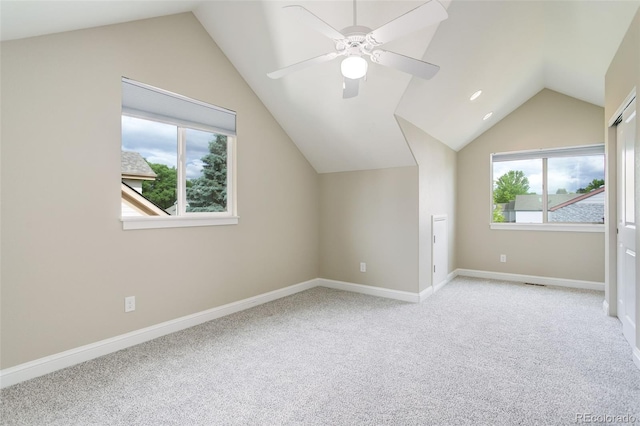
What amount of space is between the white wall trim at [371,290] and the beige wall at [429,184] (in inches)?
6.6

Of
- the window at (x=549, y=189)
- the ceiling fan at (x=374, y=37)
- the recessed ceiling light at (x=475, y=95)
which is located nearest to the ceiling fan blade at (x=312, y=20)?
the ceiling fan at (x=374, y=37)

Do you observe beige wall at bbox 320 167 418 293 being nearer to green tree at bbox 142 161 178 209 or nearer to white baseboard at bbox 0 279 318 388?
white baseboard at bbox 0 279 318 388

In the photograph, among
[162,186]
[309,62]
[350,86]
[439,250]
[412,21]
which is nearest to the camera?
[412,21]

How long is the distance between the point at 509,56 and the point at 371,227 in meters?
2.33

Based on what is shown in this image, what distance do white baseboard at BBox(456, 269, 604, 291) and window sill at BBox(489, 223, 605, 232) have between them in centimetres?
69

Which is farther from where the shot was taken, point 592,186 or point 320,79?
point 592,186

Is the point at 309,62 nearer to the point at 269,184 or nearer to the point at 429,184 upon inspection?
the point at 269,184

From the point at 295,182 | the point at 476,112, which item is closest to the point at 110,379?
the point at 295,182

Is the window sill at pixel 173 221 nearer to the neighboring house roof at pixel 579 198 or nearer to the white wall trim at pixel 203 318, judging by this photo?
the white wall trim at pixel 203 318

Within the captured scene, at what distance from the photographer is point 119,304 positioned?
2488mm

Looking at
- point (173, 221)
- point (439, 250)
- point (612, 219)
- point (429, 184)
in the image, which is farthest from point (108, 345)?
point (612, 219)

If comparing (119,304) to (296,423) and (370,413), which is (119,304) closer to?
(296,423)

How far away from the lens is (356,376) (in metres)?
2.08

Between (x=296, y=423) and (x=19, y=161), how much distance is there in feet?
7.53
